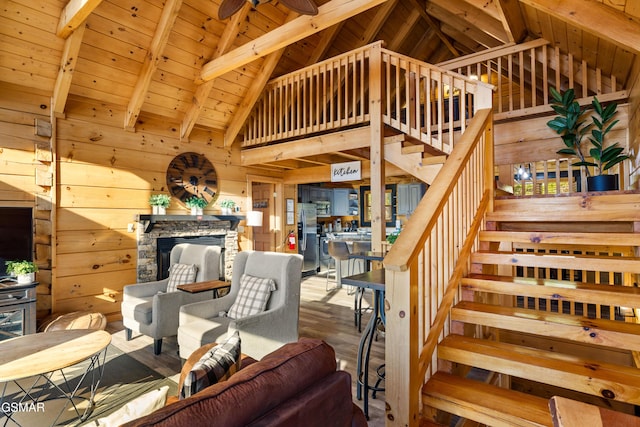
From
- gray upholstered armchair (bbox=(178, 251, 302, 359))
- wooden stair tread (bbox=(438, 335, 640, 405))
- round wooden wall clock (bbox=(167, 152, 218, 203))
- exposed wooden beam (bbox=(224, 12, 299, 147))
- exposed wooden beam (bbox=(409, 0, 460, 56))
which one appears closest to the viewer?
wooden stair tread (bbox=(438, 335, 640, 405))

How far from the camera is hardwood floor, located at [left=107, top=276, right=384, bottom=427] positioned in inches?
113

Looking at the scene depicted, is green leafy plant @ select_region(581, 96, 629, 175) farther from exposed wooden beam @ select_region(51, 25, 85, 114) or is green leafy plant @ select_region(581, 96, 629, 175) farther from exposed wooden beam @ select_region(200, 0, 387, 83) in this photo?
exposed wooden beam @ select_region(51, 25, 85, 114)

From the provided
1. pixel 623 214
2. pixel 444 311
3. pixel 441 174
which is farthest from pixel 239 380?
pixel 623 214

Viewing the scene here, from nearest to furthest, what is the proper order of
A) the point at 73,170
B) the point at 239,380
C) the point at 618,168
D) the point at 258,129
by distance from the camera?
the point at 239,380 < the point at 618,168 < the point at 73,170 < the point at 258,129

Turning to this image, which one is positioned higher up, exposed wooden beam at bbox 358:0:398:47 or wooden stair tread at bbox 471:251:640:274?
exposed wooden beam at bbox 358:0:398:47

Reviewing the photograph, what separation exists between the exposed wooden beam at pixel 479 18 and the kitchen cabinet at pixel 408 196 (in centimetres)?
383

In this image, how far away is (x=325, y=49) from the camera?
6016 mm

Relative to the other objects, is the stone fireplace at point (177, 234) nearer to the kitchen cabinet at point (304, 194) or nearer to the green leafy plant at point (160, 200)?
the green leafy plant at point (160, 200)

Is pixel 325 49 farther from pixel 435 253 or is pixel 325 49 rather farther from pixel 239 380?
pixel 239 380

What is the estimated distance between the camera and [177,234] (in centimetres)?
494

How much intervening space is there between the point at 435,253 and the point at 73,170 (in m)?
4.27

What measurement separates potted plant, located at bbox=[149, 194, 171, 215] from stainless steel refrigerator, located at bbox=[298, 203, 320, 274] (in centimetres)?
312

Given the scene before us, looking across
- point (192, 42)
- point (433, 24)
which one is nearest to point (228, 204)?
point (192, 42)

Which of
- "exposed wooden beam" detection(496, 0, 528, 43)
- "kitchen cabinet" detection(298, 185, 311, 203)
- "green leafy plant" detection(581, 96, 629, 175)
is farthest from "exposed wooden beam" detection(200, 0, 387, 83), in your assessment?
"kitchen cabinet" detection(298, 185, 311, 203)
